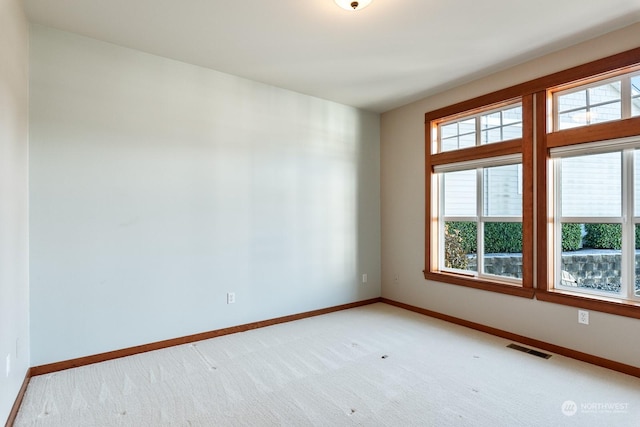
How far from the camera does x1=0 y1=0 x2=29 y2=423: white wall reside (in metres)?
1.95

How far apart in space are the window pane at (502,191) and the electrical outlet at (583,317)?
1054mm

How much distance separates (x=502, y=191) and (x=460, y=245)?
84 centimetres

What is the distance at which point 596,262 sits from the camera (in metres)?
3.05

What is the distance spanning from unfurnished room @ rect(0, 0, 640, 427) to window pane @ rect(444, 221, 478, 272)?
1.2 inches

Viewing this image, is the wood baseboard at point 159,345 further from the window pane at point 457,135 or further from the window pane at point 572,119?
the window pane at point 572,119

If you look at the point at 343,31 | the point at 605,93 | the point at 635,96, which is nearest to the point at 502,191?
the point at 605,93

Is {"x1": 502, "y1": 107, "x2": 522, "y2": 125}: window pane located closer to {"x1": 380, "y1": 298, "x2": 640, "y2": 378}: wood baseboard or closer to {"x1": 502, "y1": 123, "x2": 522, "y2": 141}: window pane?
{"x1": 502, "y1": 123, "x2": 522, "y2": 141}: window pane

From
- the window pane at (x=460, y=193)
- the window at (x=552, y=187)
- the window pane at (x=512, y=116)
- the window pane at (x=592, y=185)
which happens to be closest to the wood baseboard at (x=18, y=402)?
the window at (x=552, y=187)

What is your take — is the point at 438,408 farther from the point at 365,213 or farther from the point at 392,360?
the point at 365,213

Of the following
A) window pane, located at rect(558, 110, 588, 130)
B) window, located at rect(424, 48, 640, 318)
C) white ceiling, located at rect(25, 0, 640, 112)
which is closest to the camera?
white ceiling, located at rect(25, 0, 640, 112)

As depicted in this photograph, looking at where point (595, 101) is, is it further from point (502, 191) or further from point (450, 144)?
point (450, 144)

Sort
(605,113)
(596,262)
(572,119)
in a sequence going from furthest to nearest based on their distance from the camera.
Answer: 1. (572,119)
2. (596,262)
3. (605,113)

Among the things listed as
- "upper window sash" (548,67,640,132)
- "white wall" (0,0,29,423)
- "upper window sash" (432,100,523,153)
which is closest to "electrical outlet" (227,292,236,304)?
"white wall" (0,0,29,423)

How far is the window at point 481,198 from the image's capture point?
11.7 feet
